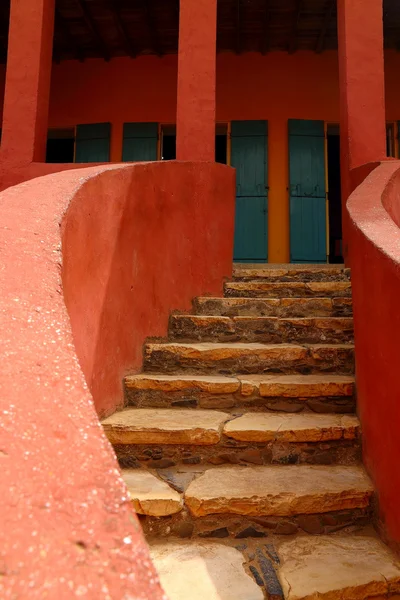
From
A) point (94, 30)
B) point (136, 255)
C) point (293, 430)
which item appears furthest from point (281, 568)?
point (94, 30)

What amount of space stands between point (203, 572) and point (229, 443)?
62cm

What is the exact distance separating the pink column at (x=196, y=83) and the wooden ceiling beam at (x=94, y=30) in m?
2.14

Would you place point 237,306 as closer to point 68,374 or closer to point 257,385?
point 257,385

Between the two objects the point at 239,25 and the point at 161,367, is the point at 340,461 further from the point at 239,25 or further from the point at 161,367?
the point at 239,25

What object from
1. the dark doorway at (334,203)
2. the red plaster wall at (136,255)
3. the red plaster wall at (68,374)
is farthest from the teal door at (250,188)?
the dark doorway at (334,203)

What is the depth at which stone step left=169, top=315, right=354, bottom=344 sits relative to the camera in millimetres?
2957

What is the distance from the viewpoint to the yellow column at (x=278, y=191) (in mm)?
6781

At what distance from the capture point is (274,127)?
7000mm

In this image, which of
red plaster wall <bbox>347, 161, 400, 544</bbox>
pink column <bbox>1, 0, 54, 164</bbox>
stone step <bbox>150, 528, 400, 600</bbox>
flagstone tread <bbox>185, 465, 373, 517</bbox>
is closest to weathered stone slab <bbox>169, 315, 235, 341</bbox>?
red plaster wall <bbox>347, 161, 400, 544</bbox>

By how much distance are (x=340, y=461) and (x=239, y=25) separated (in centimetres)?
610

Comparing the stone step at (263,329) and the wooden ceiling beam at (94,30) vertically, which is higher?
the wooden ceiling beam at (94,30)

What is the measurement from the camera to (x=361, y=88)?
4.36 metres

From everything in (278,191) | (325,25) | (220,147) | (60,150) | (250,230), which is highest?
(60,150)

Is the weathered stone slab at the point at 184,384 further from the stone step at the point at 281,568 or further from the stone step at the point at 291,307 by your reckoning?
the stone step at the point at 291,307
